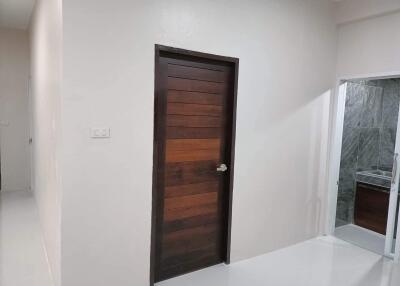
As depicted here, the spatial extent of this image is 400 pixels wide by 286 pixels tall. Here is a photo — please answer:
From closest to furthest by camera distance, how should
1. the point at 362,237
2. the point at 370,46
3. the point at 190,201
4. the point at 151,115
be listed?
the point at 151,115, the point at 190,201, the point at 370,46, the point at 362,237

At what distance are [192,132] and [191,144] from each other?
0.36ft

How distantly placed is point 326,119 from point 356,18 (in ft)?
3.87

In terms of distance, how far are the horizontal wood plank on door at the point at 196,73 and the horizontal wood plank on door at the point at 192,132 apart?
46 cm

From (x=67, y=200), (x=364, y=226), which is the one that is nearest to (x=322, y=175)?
(x=364, y=226)

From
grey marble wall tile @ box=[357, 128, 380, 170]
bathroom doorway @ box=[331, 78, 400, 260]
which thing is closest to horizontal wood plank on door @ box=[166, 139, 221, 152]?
bathroom doorway @ box=[331, 78, 400, 260]

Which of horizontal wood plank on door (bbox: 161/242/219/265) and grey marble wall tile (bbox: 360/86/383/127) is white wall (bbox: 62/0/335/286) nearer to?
horizontal wood plank on door (bbox: 161/242/219/265)

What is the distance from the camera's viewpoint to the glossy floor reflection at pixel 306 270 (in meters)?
2.77

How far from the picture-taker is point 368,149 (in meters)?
4.41

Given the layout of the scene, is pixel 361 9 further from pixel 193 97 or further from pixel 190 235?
pixel 190 235

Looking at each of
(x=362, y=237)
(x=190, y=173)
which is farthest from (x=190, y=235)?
(x=362, y=237)

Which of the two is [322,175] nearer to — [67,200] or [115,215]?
[115,215]

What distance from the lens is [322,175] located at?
3.77m

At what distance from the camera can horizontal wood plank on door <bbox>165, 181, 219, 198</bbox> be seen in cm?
269

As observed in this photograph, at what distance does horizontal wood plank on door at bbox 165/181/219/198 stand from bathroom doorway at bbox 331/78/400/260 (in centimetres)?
188
